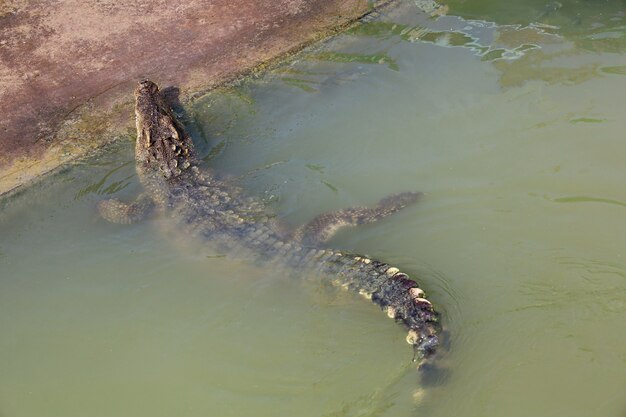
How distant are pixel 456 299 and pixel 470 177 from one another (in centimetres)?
127

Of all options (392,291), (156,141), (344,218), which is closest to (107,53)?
(156,141)

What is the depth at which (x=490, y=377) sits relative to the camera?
3.84m

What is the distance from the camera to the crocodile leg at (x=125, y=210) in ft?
16.8

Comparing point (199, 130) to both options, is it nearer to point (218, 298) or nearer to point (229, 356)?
point (218, 298)

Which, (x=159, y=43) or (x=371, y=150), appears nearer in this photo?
(x=371, y=150)

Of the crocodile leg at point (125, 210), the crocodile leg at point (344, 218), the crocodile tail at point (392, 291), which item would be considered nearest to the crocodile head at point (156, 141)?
the crocodile leg at point (125, 210)

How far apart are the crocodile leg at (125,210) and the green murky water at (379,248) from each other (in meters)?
0.08

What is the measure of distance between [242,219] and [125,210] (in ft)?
3.41

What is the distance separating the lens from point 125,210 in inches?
203

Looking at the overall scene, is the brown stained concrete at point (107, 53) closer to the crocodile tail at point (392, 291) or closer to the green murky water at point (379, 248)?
the green murky water at point (379, 248)

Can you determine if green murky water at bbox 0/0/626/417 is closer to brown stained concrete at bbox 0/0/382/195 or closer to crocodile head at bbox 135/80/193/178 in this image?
crocodile head at bbox 135/80/193/178

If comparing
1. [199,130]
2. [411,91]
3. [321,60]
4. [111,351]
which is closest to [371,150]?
[411,91]

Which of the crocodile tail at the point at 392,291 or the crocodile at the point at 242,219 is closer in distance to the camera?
the crocodile tail at the point at 392,291

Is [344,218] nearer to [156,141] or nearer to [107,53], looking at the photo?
[156,141]
